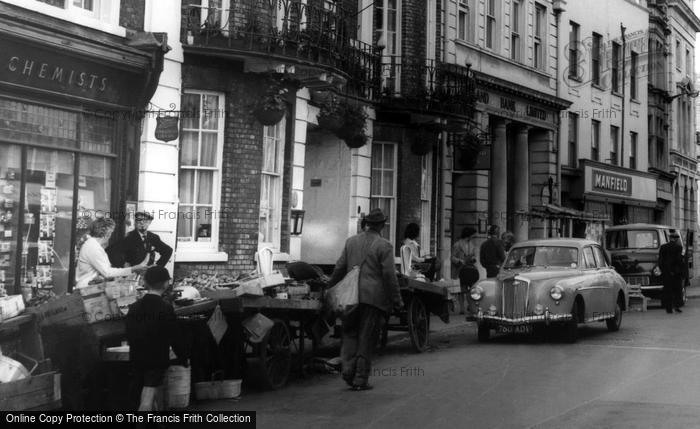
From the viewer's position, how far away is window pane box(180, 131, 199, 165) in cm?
1567

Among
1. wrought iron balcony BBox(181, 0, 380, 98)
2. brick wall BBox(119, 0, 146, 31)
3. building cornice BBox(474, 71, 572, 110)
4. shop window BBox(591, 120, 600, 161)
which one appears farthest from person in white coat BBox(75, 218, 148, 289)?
shop window BBox(591, 120, 600, 161)

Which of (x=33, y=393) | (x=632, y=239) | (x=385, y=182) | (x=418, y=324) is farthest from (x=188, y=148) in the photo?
(x=632, y=239)

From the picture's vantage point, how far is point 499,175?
92.5ft

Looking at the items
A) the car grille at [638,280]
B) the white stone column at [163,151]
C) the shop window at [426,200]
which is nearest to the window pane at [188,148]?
the white stone column at [163,151]

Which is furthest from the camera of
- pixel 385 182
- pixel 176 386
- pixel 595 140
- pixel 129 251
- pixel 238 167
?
pixel 595 140

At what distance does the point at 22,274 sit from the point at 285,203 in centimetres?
582

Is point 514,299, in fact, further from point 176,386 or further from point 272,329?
point 176,386

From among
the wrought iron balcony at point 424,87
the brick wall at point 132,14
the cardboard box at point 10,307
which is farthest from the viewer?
the wrought iron balcony at point 424,87

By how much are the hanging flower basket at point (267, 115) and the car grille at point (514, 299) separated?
15.8 feet

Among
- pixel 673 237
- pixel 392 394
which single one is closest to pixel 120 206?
pixel 392 394

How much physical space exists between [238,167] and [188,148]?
3.12 feet

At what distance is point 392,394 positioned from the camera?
404 inches

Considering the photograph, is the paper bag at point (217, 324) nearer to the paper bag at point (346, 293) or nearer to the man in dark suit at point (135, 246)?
the paper bag at point (346, 293)

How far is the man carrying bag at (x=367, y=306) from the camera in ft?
34.6
